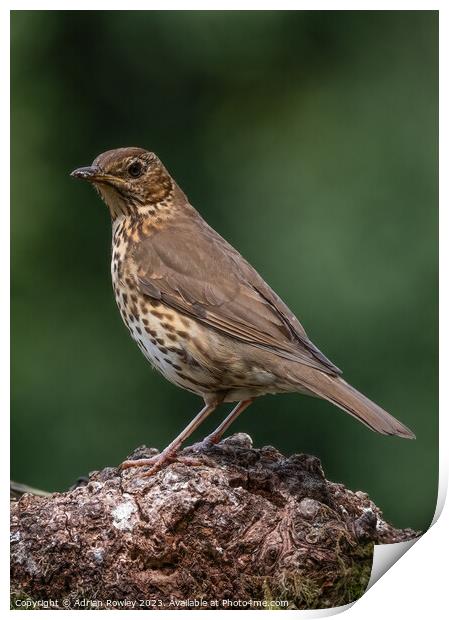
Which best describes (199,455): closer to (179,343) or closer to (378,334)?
(179,343)

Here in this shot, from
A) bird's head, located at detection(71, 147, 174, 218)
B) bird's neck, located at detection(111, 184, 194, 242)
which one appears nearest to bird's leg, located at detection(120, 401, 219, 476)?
bird's neck, located at detection(111, 184, 194, 242)

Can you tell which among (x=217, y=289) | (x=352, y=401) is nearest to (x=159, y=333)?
(x=217, y=289)

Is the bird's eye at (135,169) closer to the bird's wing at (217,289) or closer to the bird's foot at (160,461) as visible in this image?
the bird's wing at (217,289)

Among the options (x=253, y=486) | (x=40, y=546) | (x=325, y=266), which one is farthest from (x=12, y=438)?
(x=325, y=266)

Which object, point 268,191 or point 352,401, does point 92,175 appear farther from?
point 352,401

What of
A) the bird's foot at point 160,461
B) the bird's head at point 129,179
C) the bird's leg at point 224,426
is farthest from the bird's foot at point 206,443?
the bird's head at point 129,179

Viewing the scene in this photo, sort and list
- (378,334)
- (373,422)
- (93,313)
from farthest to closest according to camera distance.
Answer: (93,313) < (378,334) < (373,422)
